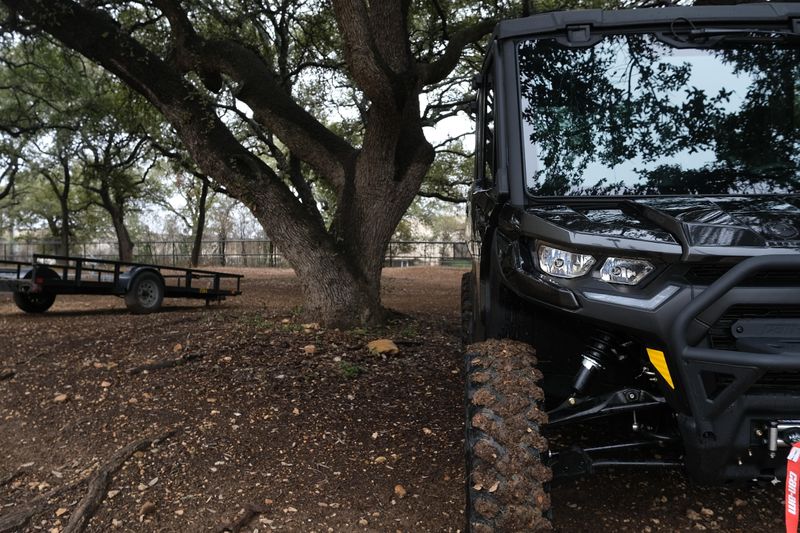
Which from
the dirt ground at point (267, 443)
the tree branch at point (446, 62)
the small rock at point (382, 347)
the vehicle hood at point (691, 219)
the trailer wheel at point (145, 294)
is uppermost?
the tree branch at point (446, 62)

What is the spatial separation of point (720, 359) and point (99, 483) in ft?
11.3

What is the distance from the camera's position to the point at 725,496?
139 inches

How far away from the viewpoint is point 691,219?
2.46m

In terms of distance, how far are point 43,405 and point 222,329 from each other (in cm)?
211

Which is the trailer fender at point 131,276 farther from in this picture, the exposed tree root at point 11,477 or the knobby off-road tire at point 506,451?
the knobby off-road tire at point 506,451

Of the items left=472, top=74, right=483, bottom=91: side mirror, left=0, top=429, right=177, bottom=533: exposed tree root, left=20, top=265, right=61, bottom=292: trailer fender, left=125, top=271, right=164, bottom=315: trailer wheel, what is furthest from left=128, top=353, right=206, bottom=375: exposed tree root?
left=20, top=265, right=61, bottom=292: trailer fender

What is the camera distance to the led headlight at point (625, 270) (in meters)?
2.38

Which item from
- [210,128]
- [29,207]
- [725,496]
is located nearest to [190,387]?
[210,128]

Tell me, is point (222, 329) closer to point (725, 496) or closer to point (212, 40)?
point (212, 40)

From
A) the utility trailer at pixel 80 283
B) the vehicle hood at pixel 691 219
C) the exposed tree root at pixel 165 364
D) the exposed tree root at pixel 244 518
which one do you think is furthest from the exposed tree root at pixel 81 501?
the utility trailer at pixel 80 283

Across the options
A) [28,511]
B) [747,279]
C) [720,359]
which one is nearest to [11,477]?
[28,511]

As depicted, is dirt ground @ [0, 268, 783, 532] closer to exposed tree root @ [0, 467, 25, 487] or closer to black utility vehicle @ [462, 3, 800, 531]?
exposed tree root @ [0, 467, 25, 487]

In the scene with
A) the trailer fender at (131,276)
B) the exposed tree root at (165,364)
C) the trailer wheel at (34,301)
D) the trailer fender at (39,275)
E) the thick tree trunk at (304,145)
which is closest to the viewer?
the exposed tree root at (165,364)

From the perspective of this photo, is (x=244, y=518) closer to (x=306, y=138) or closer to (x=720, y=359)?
(x=720, y=359)
